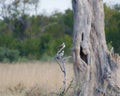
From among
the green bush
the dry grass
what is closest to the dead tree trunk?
the dry grass

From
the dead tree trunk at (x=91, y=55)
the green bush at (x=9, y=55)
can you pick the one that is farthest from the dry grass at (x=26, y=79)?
the green bush at (x=9, y=55)

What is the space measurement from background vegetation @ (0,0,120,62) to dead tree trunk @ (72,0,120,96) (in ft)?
47.2

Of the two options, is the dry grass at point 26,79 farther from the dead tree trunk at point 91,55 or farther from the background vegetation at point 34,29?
the background vegetation at point 34,29

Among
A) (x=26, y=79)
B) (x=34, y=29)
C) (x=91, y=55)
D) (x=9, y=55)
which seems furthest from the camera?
(x=34, y=29)

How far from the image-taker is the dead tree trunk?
6.93 m

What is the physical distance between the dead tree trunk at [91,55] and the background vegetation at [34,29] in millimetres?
14383

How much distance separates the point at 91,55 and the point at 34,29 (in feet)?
81.4

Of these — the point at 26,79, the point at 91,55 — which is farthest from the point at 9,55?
the point at 91,55

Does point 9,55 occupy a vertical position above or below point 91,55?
below

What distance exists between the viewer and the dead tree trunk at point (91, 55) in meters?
6.93

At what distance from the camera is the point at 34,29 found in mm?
31734

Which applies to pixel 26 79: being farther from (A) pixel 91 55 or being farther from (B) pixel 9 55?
(B) pixel 9 55

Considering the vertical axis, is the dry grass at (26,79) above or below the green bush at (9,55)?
above

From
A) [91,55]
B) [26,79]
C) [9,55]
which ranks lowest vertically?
[9,55]
